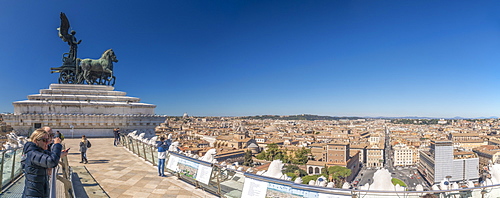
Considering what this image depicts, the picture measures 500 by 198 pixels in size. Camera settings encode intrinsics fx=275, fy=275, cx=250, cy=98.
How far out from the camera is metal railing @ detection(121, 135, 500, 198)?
2.97m

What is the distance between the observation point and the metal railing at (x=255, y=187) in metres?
2.97

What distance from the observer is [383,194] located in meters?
2.94

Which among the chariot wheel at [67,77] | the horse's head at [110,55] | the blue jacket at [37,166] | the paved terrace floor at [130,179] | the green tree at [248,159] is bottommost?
the green tree at [248,159]

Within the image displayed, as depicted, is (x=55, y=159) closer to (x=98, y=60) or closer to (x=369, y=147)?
(x=98, y=60)

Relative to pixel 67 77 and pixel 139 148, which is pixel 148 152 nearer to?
pixel 139 148

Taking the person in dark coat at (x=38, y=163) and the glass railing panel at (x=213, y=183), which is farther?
the glass railing panel at (x=213, y=183)

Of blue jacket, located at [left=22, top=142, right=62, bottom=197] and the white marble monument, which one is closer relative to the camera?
blue jacket, located at [left=22, top=142, right=62, bottom=197]

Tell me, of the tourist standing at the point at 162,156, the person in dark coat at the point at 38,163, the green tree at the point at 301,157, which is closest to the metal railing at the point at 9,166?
the person in dark coat at the point at 38,163

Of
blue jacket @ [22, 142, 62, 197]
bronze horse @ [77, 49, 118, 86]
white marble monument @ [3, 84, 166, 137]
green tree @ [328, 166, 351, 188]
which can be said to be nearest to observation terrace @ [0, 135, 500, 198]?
blue jacket @ [22, 142, 62, 197]

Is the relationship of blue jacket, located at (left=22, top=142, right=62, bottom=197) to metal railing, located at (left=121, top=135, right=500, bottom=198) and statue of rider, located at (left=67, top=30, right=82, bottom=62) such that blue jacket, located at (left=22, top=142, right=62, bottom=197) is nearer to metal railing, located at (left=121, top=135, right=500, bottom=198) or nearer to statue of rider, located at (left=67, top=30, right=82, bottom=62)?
metal railing, located at (left=121, top=135, right=500, bottom=198)

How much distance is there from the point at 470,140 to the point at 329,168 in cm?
6387

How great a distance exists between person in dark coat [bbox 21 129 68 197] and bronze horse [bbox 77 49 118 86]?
13854 mm

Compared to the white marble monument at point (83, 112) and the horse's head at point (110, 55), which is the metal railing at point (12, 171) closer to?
the white marble monument at point (83, 112)

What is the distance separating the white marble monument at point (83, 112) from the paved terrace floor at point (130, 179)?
5.57 metres
